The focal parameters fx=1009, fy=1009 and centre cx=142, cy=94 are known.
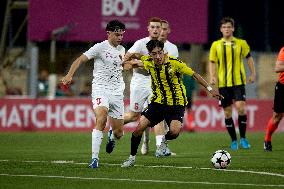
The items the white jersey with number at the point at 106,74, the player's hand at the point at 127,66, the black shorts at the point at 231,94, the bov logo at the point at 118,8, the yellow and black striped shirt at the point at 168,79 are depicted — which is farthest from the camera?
the bov logo at the point at 118,8

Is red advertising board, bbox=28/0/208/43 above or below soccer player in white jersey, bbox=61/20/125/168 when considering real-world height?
above

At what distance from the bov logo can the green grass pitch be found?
7.44 meters

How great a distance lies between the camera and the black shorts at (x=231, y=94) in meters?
20.0

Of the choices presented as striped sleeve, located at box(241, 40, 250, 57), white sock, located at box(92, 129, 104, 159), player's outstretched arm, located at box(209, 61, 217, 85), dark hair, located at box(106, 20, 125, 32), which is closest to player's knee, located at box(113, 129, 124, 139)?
white sock, located at box(92, 129, 104, 159)

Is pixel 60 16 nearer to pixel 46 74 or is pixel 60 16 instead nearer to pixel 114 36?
pixel 46 74

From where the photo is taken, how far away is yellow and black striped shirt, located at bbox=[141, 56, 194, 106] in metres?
14.9

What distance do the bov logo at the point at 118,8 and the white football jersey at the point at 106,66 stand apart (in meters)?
12.8

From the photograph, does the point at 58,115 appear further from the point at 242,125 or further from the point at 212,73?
the point at 212,73

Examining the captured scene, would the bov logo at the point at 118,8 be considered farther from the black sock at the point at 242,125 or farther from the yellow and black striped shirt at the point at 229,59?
the black sock at the point at 242,125

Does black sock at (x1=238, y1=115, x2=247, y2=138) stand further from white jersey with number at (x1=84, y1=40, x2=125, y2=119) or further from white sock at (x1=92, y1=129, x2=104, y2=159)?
white sock at (x1=92, y1=129, x2=104, y2=159)

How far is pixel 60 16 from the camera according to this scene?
2834 centimetres

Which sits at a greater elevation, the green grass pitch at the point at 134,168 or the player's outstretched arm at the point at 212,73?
the player's outstretched arm at the point at 212,73

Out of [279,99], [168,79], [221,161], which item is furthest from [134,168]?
[279,99]

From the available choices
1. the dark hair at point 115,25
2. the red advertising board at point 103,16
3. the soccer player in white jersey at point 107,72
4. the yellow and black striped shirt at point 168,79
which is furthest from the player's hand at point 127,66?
the red advertising board at point 103,16
